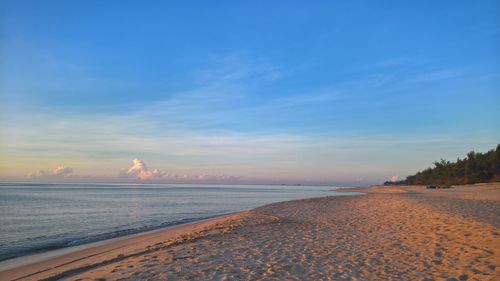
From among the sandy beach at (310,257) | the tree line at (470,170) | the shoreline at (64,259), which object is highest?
the tree line at (470,170)

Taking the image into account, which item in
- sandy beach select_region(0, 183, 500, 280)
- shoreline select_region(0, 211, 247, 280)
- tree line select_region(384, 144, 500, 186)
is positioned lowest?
shoreline select_region(0, 211, 247, 280)

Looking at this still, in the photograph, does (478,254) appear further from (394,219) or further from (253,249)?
(394,219)

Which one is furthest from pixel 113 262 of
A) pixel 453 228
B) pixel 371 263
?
pixel 453 228

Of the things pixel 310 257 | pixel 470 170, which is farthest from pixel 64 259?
pixel 470 170

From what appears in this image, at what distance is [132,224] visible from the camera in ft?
73.5

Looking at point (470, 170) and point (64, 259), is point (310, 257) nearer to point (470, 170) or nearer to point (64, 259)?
point (64, 259)

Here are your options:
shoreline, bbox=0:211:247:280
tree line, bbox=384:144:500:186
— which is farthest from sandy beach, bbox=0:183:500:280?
tree line, bbox=384:144:500:186

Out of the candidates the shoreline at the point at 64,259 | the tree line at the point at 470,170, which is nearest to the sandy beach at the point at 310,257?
the shoreline at the point at 64,259

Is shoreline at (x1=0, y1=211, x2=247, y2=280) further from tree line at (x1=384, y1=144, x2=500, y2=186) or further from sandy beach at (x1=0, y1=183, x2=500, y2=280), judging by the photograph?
tree line at (x1=384, y1=144, x2=500, y2=186)

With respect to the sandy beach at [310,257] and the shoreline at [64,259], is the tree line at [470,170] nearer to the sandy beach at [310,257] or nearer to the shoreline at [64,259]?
the sandy beach at [310,257]

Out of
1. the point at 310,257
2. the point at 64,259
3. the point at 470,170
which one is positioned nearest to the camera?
the point at 310,257

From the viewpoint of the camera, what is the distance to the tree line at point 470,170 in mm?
64812

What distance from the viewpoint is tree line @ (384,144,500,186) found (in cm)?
6481

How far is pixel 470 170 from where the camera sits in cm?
7162
